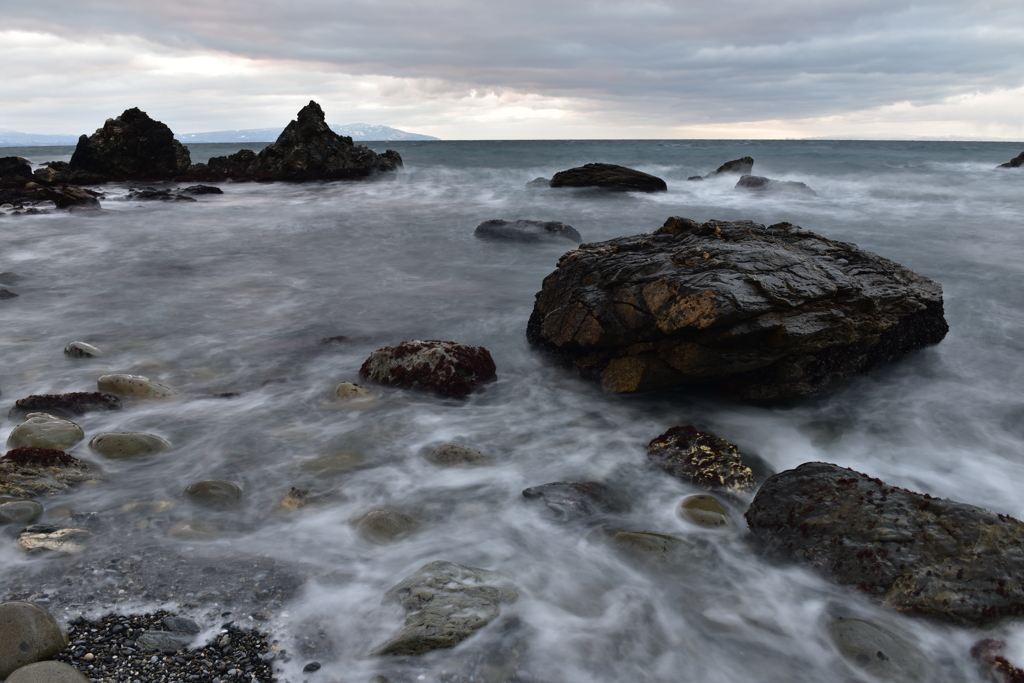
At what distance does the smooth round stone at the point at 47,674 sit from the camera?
216 centimetres

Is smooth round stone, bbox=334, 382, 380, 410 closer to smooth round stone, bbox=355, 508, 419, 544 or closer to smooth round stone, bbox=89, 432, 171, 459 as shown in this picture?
smooth round stone, bbox=89, 432, 171, 459

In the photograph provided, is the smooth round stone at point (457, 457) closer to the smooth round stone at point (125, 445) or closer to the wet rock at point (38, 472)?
the smooth round stone at point (125, 445)

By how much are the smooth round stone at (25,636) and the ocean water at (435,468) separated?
0.27m

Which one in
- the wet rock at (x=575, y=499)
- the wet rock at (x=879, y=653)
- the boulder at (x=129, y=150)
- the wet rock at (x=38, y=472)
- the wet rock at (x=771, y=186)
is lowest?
the wet rock at (x=879, y=653)

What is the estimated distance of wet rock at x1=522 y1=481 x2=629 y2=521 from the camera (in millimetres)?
3742

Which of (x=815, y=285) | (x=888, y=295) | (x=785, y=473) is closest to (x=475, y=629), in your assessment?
(x=785, y=473)

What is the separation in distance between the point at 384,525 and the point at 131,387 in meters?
3.04

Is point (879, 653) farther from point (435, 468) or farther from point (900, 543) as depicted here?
point (435, 468)

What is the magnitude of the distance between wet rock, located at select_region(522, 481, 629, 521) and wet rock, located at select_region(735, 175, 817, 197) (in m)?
20.2

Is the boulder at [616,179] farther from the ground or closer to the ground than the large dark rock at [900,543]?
farther from the ground

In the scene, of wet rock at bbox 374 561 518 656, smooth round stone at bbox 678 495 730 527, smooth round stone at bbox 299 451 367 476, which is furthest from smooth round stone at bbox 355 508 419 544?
smooth round stone at bbox 678 495 730 527

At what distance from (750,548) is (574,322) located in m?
2.76

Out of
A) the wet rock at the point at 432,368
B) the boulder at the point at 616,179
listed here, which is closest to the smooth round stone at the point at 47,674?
the wet rock at the point at 432,368

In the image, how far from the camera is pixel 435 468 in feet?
14.0
